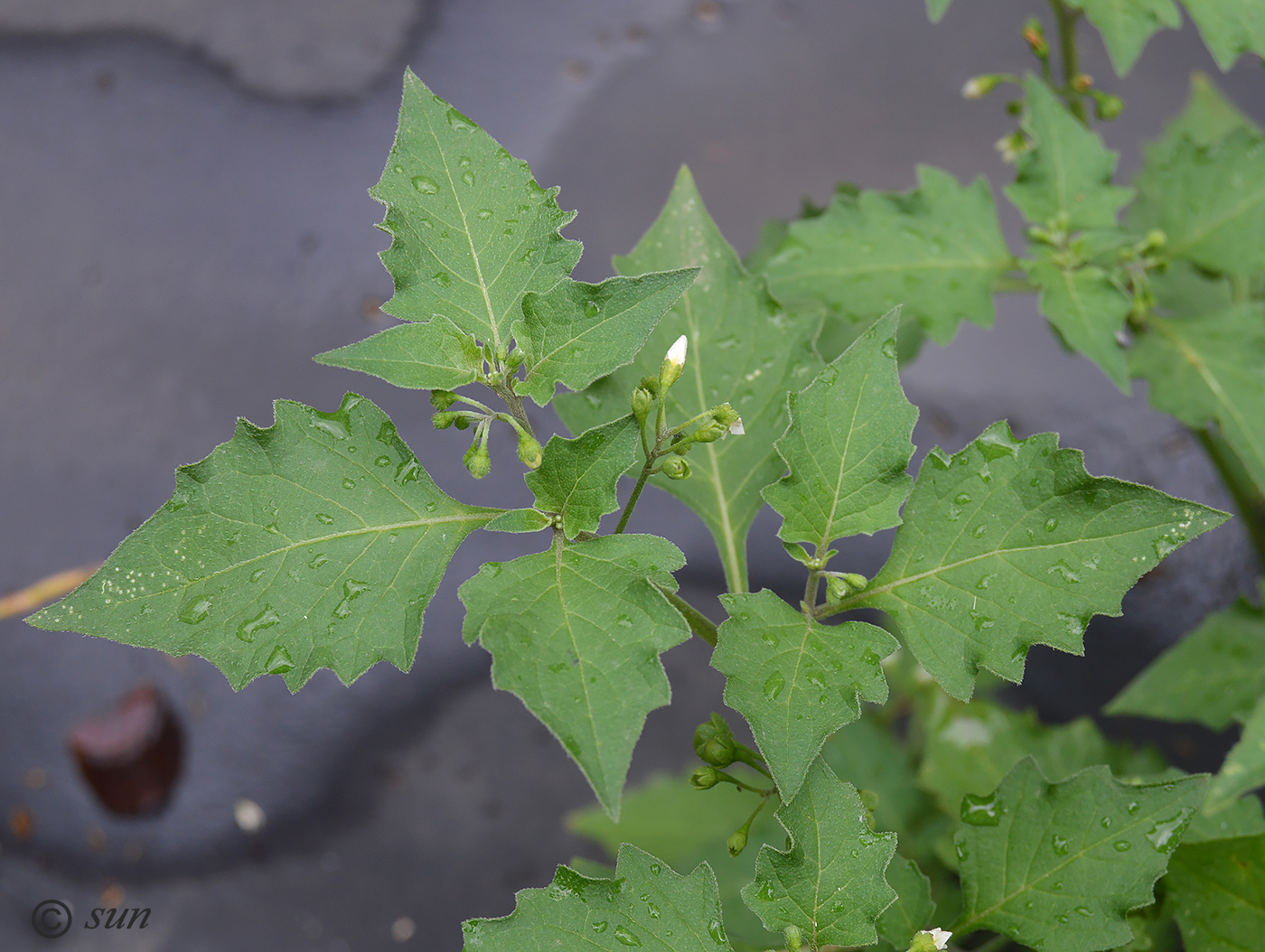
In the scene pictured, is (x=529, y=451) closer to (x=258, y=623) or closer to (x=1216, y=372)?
(x=258, y=623)

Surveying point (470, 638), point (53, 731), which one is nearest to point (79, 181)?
point (53, 731)

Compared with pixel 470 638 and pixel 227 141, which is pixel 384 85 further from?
pixel 470 638

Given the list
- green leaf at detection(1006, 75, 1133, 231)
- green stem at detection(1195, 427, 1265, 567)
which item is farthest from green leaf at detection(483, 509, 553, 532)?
green stem at detection(1195, 427, 1265, 567)

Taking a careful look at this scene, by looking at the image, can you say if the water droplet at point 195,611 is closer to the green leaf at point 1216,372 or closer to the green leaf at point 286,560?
the green leaf at point 286,560

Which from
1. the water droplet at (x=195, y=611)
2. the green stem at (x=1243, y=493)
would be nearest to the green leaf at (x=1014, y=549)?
the water droplet at (x=195, y=611)

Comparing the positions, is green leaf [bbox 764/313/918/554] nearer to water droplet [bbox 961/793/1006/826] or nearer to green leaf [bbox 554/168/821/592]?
green leaf [bbox 554/168/821/592]
